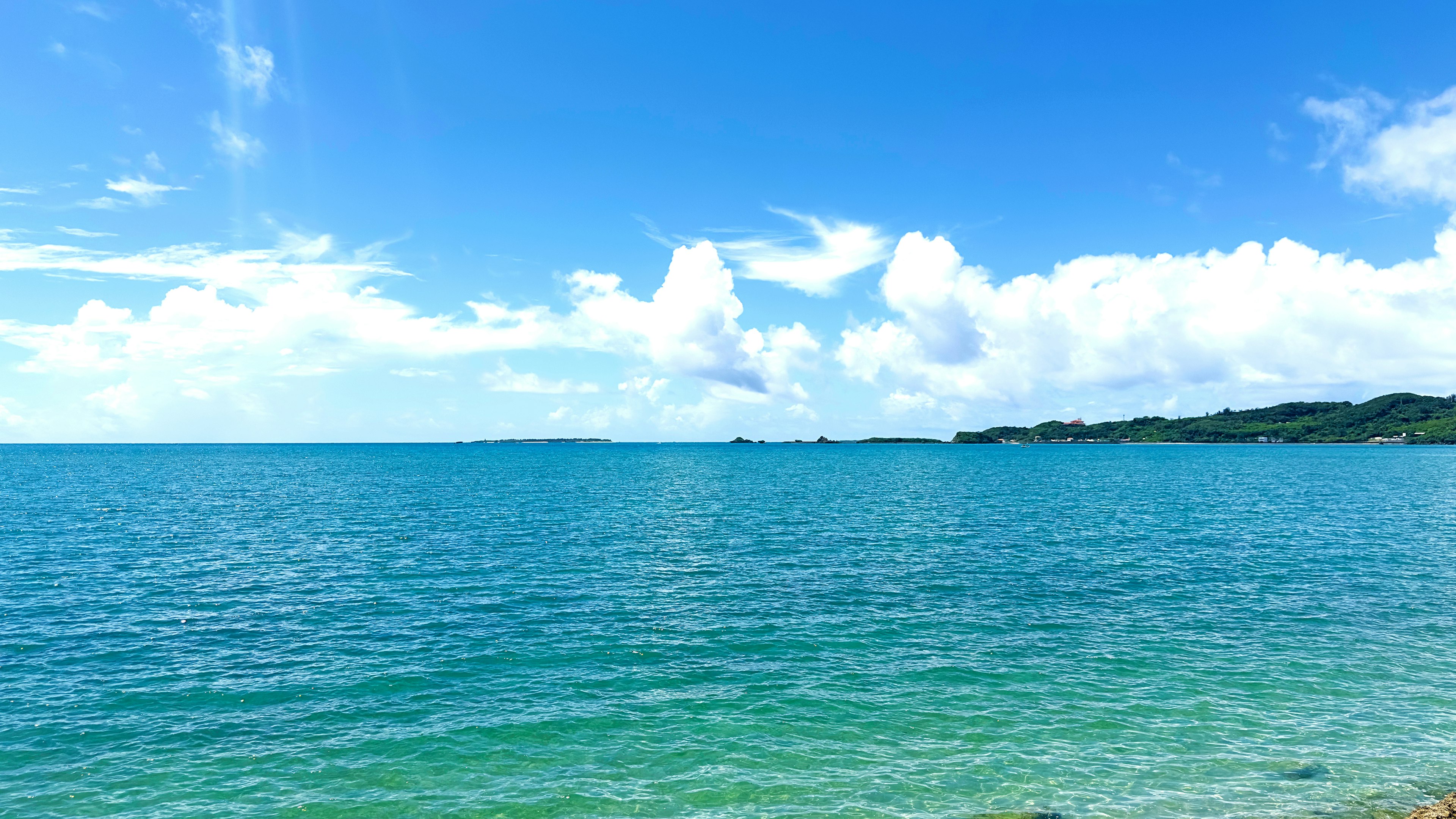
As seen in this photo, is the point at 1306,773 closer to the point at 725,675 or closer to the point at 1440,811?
the point at 1440,811

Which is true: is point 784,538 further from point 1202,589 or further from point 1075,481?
point 1075,481

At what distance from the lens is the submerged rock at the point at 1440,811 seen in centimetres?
1900

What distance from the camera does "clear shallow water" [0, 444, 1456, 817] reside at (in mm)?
24141

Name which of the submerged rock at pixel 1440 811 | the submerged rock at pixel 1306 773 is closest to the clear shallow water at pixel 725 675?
the submerged rock at pixel 1306 773

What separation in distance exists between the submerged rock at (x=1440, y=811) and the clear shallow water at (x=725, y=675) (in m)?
2.23

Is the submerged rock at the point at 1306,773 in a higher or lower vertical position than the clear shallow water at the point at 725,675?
lower

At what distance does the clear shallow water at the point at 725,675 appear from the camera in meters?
24.1

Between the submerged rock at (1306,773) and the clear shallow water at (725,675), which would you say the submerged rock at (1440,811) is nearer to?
the clear shallow water at (725,675)

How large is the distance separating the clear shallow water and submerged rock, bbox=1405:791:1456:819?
2.23m

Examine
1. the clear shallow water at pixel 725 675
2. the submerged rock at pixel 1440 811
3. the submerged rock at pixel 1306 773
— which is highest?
the submerged rock at pixel 1440 811

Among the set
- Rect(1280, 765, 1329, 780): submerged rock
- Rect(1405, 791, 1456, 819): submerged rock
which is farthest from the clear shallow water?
Rect(1405, 791, 1456, 819): submerged rock

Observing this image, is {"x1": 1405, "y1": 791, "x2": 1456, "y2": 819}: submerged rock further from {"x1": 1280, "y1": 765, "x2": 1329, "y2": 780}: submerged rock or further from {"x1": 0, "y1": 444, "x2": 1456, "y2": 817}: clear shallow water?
{"x1": 1280, "y1": 765, "x2": 1329, "y2": 780}: submerged rock

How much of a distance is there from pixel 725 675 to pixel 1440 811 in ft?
79.0

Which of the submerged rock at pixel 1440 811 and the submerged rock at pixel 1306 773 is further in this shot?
the submerged rock at pixel 1306 773
